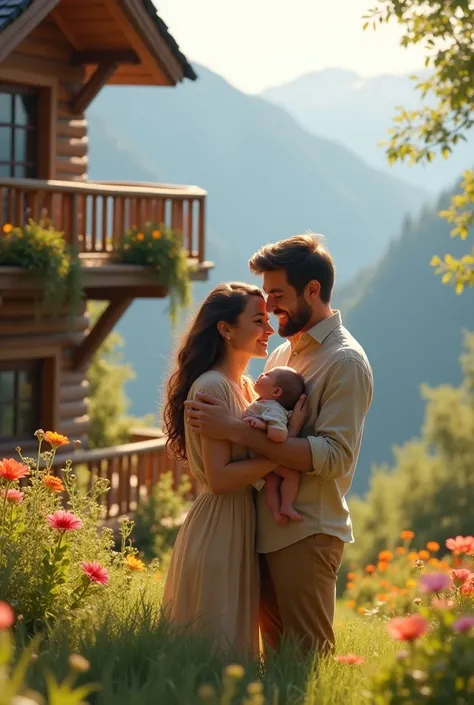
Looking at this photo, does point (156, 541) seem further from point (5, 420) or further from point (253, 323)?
point (253, 323)

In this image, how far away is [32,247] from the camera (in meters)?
12.4

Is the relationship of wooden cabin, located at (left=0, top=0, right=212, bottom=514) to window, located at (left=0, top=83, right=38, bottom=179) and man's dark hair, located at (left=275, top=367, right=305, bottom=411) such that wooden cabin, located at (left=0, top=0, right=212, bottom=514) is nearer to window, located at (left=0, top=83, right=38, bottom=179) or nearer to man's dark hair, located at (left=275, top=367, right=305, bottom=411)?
window, located at (left=0, top=83, right=38, bottom=179)

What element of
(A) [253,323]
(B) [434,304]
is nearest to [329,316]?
(A) [253,323]

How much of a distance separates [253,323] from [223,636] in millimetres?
1229

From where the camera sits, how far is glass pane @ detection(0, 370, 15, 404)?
14234 millimetres

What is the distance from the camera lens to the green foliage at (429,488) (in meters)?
30.8

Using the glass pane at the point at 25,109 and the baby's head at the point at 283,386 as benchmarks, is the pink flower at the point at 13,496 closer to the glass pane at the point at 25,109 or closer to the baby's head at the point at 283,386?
the baby's head at the point at 283,386

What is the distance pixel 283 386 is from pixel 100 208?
9.02m

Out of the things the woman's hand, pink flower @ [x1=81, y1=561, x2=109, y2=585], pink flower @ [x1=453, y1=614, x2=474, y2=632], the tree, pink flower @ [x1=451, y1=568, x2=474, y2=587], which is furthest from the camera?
the tree

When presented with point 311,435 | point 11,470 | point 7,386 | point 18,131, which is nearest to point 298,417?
point 311,435

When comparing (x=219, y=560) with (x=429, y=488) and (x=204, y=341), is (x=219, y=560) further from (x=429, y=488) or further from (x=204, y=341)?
(x=429, y=488)

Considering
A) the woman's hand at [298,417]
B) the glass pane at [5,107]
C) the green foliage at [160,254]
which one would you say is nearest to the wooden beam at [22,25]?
the glass pane at [5,107]

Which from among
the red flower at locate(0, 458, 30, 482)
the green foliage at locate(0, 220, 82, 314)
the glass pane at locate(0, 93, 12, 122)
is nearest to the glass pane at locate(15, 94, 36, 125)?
the glass pane at locate(0, 93, 12, 122)

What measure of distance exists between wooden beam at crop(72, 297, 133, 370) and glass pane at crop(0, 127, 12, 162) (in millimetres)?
2095
